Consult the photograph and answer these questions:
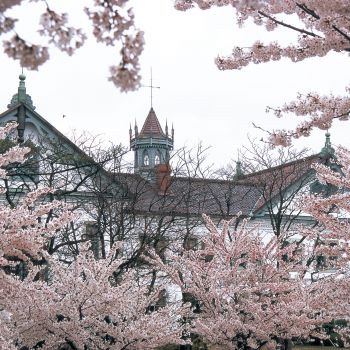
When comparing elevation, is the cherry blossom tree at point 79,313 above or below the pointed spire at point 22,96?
below

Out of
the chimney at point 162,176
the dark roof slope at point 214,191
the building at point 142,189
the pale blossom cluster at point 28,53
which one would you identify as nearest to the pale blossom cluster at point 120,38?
the pale blossom cluster at point 28,53

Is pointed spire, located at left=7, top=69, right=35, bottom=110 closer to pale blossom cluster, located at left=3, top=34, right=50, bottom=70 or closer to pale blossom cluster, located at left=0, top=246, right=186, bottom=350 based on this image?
pale blossom cluster, located at left=0, top=246, right=186, bottom=350

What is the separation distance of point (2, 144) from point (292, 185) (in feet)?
71.5

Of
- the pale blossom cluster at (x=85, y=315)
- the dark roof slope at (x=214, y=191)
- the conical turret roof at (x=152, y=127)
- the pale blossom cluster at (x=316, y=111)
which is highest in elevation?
the conical turret roof at (x=152, y=127)

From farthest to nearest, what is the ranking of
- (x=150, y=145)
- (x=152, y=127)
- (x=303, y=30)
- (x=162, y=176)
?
(x=152, y=127)
(x=150, y=145)
(x=162, y=176)
(x=303, y=30)

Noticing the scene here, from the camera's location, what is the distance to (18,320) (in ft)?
44.8

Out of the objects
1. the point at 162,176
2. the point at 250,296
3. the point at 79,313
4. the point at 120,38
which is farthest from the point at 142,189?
the point at 120,38

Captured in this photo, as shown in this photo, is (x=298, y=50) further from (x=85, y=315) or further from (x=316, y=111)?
(x=85, y=315)

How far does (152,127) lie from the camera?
49.9 meters

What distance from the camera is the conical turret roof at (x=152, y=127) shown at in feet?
163

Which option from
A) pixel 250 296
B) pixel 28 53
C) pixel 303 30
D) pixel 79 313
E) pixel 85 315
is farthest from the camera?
pixel 250 296

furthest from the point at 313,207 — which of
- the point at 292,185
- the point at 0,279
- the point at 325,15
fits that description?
the point at 292,185

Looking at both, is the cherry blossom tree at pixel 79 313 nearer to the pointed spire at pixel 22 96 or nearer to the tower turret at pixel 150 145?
the pointed spire at pixel 22 96

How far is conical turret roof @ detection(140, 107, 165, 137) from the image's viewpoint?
163 feet
